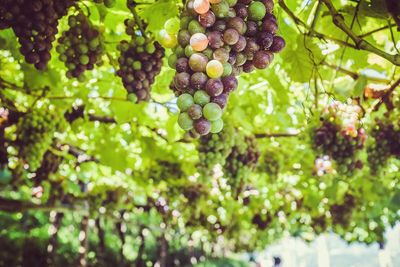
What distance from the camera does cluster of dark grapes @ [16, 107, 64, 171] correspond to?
3199mm

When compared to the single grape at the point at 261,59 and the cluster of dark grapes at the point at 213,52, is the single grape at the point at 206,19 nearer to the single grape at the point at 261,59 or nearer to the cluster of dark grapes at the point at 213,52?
the cluster of dark grapes at the point at 213,52

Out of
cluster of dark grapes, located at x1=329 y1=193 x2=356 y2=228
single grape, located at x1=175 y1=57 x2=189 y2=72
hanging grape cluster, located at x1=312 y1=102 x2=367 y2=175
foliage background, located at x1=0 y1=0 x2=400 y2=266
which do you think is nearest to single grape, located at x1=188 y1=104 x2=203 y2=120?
single grape, located at x1=175 y1=57 x2=189 y2=72

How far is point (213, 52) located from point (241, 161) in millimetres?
2516

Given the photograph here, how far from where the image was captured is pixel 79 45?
7.11 feet

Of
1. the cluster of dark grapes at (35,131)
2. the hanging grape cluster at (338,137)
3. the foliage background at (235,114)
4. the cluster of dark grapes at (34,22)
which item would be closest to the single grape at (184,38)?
the foliage background at (235,114)

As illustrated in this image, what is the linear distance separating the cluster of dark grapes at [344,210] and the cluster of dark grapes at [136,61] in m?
5.44

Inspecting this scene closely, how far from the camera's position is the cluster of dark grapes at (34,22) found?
182 centimetres

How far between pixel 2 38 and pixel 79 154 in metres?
2.62

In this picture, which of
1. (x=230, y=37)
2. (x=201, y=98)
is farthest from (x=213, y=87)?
(x=230, y=37)

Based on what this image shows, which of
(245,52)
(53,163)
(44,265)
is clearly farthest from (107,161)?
(44,265)

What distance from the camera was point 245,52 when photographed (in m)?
1.21

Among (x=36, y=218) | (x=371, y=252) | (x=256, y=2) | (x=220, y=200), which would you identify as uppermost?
(x=256, y=2)

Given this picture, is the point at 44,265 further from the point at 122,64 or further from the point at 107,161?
the point at 122,64

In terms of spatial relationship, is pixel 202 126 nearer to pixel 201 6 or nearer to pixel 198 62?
pixel 198 62
